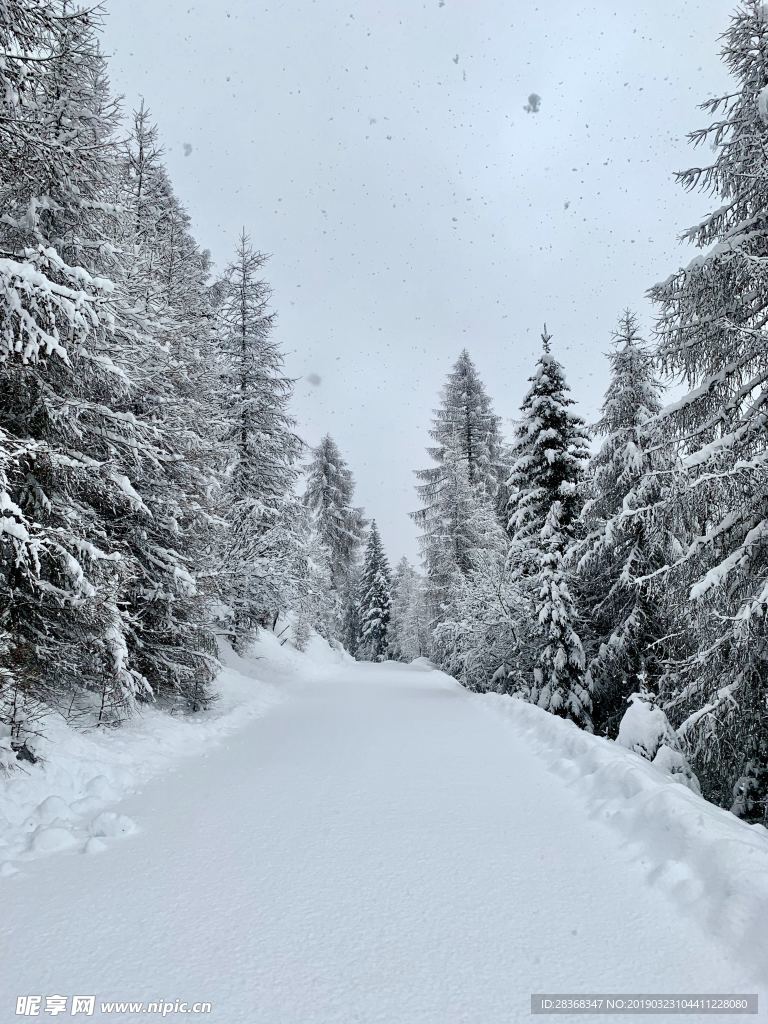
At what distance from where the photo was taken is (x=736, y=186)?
6.78 metres

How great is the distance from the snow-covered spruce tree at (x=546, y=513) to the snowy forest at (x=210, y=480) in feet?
0.24

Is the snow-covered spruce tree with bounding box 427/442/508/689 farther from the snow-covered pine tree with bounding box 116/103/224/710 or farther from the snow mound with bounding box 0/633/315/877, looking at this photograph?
the snow-covered pine tree with bounding box 116/103/224/710

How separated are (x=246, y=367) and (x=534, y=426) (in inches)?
391

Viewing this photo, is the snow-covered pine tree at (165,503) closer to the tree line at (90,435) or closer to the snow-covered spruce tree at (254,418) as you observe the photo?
the tree line at (90,435)

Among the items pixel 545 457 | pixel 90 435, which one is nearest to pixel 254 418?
pixel 545 457

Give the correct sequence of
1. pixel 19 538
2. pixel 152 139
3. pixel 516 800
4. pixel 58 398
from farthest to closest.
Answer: pixel 152 139 < pixel 58 398 < pixel 516 800 < pixel 19 538

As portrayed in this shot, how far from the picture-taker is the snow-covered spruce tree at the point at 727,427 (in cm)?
609

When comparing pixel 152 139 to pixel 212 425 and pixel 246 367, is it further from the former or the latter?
pixel 212 425

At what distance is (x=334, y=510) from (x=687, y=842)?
2993 centimetres

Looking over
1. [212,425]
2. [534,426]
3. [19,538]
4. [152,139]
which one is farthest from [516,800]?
[152,139]

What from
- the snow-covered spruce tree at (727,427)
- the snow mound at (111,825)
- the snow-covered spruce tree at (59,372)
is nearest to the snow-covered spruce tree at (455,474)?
the snow-covered spruce tree at (727,427)

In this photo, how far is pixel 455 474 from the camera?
1018 inches

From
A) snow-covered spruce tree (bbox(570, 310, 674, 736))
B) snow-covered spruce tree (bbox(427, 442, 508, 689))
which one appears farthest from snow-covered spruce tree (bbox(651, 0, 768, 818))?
snow-covered spruce tree (bbox(427, 442, 508, 689))

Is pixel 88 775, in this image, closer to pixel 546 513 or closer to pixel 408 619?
pixel 546 513
